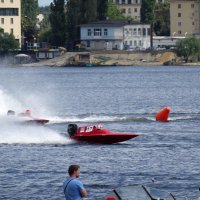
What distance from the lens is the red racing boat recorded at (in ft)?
160

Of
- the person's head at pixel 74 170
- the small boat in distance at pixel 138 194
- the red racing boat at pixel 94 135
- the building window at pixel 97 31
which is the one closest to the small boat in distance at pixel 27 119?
the red racing boat at pixel 94 135

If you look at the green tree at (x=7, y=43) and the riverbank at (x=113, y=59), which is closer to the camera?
the riverbank at (x=113, y=59)

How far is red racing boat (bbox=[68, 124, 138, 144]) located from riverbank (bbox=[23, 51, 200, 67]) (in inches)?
5469

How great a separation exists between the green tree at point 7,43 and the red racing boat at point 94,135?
14128cm

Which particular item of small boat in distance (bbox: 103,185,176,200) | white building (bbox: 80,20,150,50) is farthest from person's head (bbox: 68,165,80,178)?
white building (bbox: 80,20,150,50)

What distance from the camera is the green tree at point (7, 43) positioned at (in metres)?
190

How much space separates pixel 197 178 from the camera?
3925 cm

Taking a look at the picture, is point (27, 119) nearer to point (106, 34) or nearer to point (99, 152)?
point (99, 152)

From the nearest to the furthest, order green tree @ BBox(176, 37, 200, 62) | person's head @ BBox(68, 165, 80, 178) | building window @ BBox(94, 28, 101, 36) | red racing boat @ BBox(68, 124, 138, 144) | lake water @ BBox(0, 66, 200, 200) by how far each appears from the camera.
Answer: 1. person's head @ BBox(68, 165, 80, 178)
2. lake water @ BBox(0, 66, 200, 200)
3. red racing boat @ BBox(68, 124, 138, 144)
4. green tree @ BBox(176, 37, 200, 62)
5. building window @ BBox(94, 28, 101, 36)

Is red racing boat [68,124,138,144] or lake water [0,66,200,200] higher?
red racing boat [68,124,138,144]

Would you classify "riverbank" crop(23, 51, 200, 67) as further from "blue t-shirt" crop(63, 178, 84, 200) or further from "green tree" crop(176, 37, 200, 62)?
"blue t-shirt" crop(63, 178, 84, 200)

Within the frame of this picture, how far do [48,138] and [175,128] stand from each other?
948 cm

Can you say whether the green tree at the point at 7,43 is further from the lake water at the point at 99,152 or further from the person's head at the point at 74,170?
the person's head at the point at 74,170

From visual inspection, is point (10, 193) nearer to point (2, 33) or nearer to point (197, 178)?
point (197, 178)
